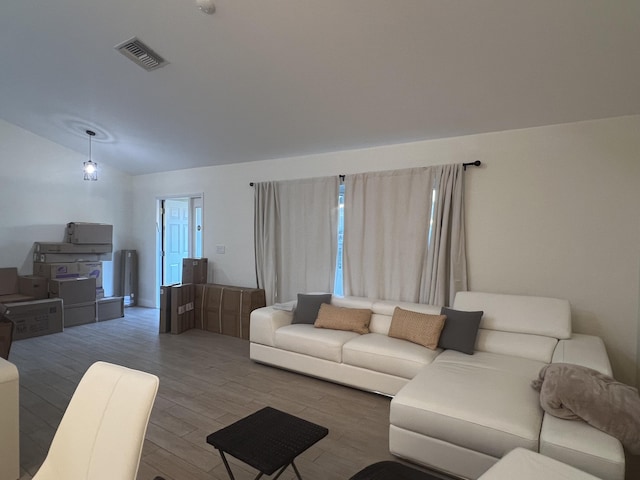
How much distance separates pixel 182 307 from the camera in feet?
16.3

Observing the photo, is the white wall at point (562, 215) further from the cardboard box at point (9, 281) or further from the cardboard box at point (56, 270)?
the cardboard box at point (9, 281)

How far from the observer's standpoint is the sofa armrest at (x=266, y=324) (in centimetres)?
363

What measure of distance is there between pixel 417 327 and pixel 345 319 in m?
0.74

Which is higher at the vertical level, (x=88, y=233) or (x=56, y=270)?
(x=88, y=233)

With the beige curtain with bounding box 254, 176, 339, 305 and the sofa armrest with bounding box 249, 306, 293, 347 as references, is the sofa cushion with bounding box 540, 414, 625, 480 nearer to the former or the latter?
the sofa armrest with bounding box 249, 306, 293, 347

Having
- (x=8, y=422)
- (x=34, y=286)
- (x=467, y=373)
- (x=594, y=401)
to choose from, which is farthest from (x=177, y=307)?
(x=594, y=401)

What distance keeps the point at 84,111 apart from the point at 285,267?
10.5 feet

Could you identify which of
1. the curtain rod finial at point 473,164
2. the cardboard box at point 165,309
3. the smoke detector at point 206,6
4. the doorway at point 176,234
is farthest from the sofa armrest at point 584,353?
the doorway at point 176,234

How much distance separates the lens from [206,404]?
2863mm

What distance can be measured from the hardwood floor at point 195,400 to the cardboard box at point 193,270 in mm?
901

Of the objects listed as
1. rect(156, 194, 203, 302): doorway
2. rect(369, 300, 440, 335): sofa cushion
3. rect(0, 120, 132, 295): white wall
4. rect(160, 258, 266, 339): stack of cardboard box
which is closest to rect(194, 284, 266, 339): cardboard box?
rect(160, 258, 266, 339): stack of cardboard box

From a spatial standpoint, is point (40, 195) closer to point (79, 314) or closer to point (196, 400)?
point (79, 314)

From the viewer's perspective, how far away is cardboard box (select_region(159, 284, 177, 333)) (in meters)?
4.91

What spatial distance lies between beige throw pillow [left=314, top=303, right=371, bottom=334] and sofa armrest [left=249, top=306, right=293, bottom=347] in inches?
15.6
